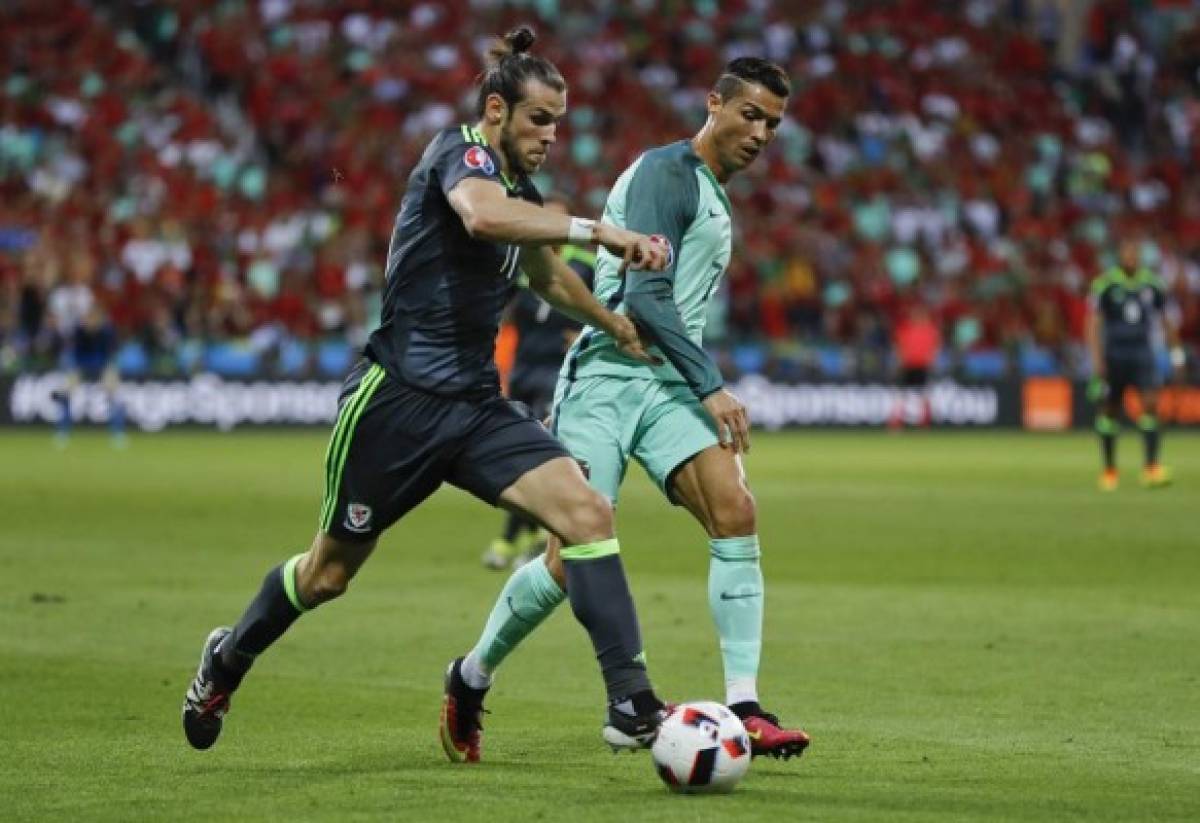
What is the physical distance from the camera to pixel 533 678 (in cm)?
946

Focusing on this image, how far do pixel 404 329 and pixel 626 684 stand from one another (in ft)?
4.49

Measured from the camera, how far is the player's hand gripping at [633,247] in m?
6.32

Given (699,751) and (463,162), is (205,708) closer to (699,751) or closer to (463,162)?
(699,751)

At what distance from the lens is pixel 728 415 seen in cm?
739

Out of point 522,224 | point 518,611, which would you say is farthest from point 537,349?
point 522,224

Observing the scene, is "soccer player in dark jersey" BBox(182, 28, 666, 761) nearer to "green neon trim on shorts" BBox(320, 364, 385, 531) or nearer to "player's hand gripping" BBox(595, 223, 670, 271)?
"green neon trim on shorts" BBox(320, 364, 385, 531)

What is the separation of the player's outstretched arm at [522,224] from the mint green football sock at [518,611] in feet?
4.29

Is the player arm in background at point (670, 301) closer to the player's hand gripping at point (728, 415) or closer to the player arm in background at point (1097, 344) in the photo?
the player's hand gripping at point (728, 415)

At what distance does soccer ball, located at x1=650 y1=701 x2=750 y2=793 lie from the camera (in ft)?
21.0

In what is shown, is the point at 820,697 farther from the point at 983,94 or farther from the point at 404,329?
the point at 983,94

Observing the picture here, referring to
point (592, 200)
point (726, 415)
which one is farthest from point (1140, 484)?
point (726, 415)

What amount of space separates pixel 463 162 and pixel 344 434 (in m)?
0.99

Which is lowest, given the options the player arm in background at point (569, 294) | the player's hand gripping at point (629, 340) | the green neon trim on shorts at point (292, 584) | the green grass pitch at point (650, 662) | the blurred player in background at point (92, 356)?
the blurred player in background at point (92, 356)

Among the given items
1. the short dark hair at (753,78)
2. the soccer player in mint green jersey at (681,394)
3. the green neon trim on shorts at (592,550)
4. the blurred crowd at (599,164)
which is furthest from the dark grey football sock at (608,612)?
the blurred crowd at (599,164)
